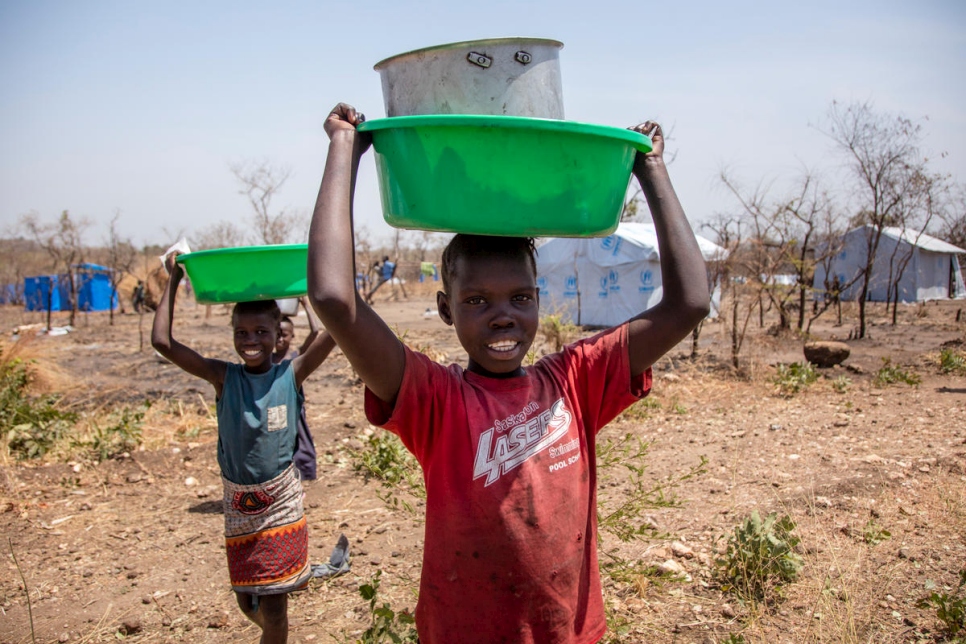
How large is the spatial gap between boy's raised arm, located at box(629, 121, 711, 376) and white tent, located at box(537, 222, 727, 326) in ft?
43.7

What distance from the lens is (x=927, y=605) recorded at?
2.42 metres

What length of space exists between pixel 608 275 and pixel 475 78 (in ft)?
50.0

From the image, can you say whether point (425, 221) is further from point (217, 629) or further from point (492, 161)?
point (217, 629)

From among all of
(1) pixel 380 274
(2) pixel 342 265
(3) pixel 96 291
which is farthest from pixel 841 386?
(3) pixel 96 291

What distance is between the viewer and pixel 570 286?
1745 centimetres

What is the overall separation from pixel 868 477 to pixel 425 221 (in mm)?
3773

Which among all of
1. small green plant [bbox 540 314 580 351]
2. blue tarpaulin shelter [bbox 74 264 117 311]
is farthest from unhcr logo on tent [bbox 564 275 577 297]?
blue tarpaulin shelter [bbox 74 264 117 311]

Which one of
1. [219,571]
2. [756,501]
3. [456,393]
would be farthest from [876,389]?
[456,393]

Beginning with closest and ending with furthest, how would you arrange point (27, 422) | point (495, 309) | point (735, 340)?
point (495, 309), point (27, 422), point (735, 340)

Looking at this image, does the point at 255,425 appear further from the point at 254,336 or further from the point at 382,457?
the point at 382,457

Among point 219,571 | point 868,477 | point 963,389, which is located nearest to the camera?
point 219,571

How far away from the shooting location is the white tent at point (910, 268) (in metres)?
22.7

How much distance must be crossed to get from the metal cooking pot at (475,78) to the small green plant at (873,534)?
2.68 metres

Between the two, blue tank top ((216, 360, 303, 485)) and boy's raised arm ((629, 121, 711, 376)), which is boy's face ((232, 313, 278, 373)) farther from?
boy's raised arm ((629, 121, 711, 376))
